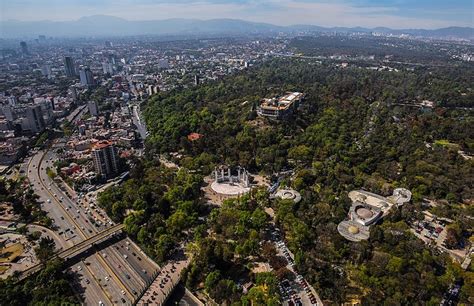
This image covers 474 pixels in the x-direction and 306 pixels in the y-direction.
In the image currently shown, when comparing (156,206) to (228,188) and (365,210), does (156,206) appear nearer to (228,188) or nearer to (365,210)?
(228,188)

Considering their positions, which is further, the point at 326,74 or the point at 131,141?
the point at 326,74

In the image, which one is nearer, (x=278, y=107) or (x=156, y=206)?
(x=156, y=206)

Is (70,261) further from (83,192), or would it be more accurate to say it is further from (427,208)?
(427,208)

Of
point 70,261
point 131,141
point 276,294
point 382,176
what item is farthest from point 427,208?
point 131,141

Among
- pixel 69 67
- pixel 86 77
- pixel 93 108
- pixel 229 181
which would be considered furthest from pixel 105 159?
pixel 69 67

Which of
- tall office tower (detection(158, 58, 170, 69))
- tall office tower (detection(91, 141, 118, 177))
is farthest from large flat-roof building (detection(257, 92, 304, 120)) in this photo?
tall office tower (detection(158, 58, 170, 69))

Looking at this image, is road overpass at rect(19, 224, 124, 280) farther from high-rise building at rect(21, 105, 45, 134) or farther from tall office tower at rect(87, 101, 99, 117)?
tall office tower at rect(87, 101, 99, 117)
